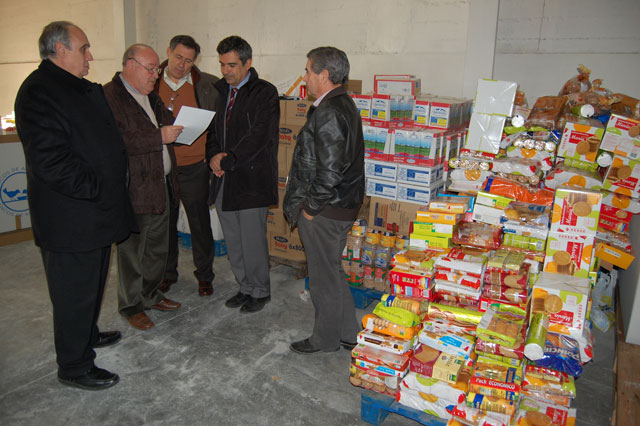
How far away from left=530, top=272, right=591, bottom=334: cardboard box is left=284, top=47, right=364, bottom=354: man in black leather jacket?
3.68 ft

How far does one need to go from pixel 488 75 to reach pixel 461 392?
2948 millimetres

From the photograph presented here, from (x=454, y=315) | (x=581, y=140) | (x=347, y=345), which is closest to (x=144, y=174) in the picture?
(x=347, y=345)

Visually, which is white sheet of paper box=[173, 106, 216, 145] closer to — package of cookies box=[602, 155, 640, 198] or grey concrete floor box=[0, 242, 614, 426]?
grey concrete floor box=[0, 242, 614, 426]

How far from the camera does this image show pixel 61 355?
2607 millimetres

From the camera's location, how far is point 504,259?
259 centimetres

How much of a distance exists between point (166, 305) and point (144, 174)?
1.13m

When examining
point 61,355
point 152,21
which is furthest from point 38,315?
point 152,21

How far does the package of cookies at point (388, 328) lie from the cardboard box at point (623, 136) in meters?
1.94

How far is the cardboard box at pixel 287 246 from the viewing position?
4.21m

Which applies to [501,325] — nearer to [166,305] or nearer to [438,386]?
[438,386]

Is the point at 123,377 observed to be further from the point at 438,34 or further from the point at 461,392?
the point at 438,34

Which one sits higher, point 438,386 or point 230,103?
point 230,103

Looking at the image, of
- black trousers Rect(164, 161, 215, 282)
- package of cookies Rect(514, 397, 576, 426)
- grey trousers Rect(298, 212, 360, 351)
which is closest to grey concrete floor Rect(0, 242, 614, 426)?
grey trousers Rect(298, 212, 360, 351)

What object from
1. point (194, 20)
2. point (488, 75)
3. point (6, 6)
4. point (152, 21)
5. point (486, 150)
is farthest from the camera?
point (6, 6)
